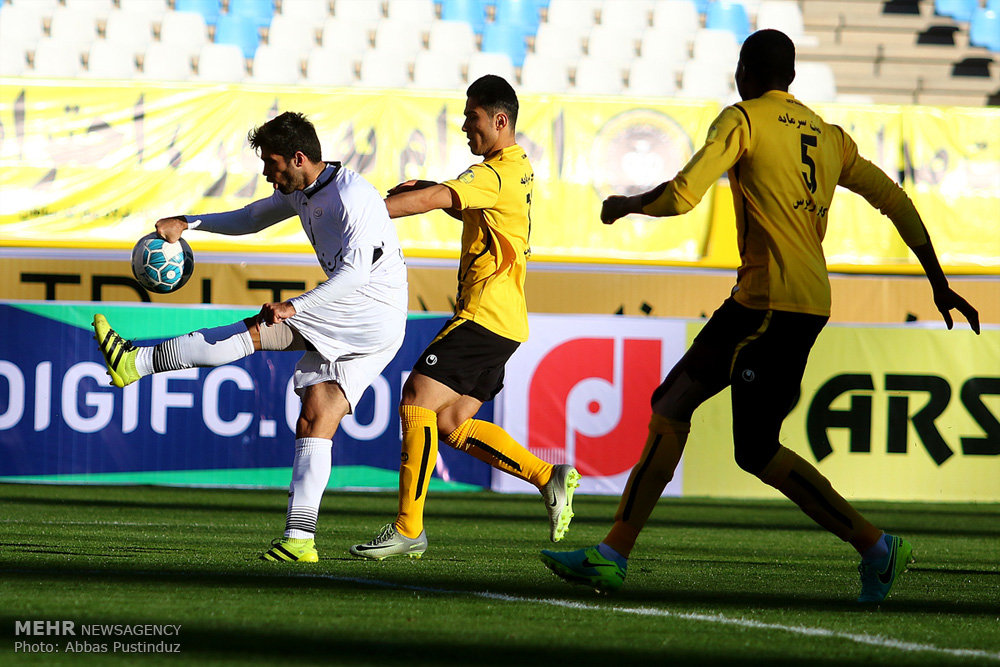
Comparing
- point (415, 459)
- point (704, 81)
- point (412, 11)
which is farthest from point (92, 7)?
point (415, 459)

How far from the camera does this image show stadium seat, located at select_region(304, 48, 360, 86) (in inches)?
635

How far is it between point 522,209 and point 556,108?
331 inches

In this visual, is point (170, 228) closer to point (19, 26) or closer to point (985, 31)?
point (19, 26)

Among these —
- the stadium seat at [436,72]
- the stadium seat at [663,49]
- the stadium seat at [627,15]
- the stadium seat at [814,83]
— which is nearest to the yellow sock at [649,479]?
the stadium seat at [436,72]

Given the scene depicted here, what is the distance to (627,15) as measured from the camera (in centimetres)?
1775

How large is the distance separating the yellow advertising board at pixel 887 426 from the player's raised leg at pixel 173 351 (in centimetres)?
574

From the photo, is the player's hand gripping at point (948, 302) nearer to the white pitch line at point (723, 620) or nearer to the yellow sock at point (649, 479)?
the yellow sock at point (649, 479)

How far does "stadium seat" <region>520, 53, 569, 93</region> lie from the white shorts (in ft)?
36.1

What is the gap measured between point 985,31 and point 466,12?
709 cm

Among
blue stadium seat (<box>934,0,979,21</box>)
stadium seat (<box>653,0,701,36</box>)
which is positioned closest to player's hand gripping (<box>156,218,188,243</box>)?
stadium seat (<box>653,0,701,36</box>)

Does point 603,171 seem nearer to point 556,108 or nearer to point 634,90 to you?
point 556,108

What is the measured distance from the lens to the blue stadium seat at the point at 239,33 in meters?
16.5

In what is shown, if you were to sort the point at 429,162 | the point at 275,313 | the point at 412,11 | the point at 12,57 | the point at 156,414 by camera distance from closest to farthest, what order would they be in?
the point at 275,313
the point at 156,414
the point at 429,162
the point at 12,57
the point at 412,11

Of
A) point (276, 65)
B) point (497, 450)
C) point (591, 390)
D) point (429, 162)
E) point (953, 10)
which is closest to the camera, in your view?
point (497, 450)
